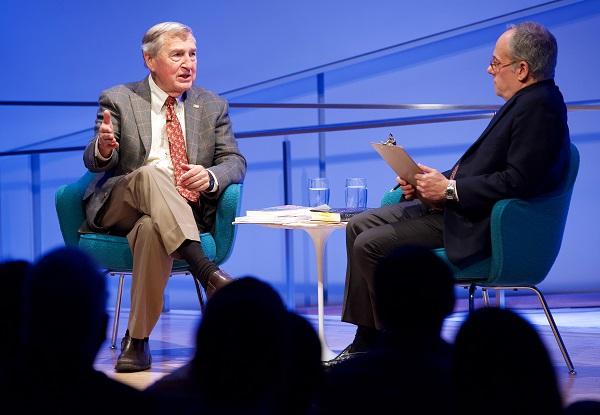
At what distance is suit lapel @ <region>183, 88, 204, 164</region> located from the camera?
399 centimetres

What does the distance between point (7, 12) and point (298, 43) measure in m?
2.33

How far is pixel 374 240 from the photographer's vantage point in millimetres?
3324

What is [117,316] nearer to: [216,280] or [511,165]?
[216,280]

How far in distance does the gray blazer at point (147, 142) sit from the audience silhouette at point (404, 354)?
2143 millimetres

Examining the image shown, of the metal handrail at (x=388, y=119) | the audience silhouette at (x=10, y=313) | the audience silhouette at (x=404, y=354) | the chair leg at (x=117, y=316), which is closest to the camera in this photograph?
the audience silhouette at (x=404, y=354)

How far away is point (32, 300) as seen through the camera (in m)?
1.42

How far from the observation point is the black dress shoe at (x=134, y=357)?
141 inches

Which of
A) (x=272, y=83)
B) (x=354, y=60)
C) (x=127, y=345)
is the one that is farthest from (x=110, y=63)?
(x=127, y=345)

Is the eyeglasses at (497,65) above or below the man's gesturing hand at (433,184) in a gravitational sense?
above

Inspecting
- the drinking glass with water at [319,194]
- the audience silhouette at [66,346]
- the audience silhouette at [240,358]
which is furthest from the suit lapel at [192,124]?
the audience silhouette at [240,358]

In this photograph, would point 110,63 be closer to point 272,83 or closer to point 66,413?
point 272,83

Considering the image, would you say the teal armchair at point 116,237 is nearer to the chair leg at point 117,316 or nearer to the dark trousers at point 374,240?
the chair leg at point 117,316

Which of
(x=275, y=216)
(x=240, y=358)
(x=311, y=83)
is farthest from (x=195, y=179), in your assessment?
(x=240, y=358)

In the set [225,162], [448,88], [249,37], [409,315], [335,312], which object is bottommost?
[335,312]
